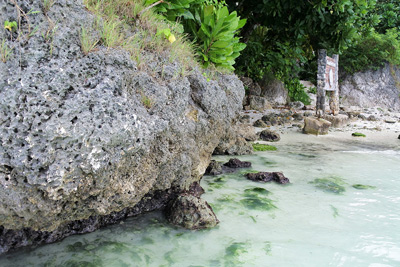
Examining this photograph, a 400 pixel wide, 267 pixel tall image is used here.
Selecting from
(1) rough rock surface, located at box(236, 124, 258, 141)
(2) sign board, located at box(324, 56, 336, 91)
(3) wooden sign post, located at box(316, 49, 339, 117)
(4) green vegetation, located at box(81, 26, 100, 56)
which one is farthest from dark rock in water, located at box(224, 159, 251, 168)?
(2) sign board, located at box(324, 56, 336, 91)

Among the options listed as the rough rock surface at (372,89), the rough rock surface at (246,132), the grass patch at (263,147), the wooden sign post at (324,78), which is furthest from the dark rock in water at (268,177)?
the rough rock surface at (372,89)

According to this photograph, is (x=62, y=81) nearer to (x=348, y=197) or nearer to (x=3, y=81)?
(x=3, y=81)

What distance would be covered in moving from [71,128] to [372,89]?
1791 centimetres

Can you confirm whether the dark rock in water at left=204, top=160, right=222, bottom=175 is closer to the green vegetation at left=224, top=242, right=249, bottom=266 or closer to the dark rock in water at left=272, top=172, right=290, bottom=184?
the dark rock in water at left=272, top=172, right=290, bottom=184

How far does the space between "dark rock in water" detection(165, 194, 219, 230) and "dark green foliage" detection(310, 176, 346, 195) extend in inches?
85.5

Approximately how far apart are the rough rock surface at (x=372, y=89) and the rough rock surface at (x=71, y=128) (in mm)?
16066

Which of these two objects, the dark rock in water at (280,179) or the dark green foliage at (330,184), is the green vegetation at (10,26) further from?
the dark green foliage at (330,184)

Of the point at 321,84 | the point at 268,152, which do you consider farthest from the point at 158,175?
the point at 321,84

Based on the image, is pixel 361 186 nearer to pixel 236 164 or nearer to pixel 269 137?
pixel 236 164

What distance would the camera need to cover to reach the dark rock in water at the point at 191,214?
11.0 ft

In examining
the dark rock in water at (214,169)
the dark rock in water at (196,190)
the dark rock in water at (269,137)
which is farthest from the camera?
the dark rock in water at (269,137)

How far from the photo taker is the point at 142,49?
3.37m

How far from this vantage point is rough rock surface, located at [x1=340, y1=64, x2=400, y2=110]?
16.6m

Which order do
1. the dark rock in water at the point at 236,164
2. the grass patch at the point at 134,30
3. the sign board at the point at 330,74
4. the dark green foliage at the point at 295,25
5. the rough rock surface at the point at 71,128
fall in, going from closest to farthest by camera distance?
1. the rough rock surface at the point at 71,128
2. the grass patch at the point at 134,30
3. the dark rock in water at the point at 236,164
4. the dark green foliage at the point at 295,25
5. the sign board at the point at 330,74
